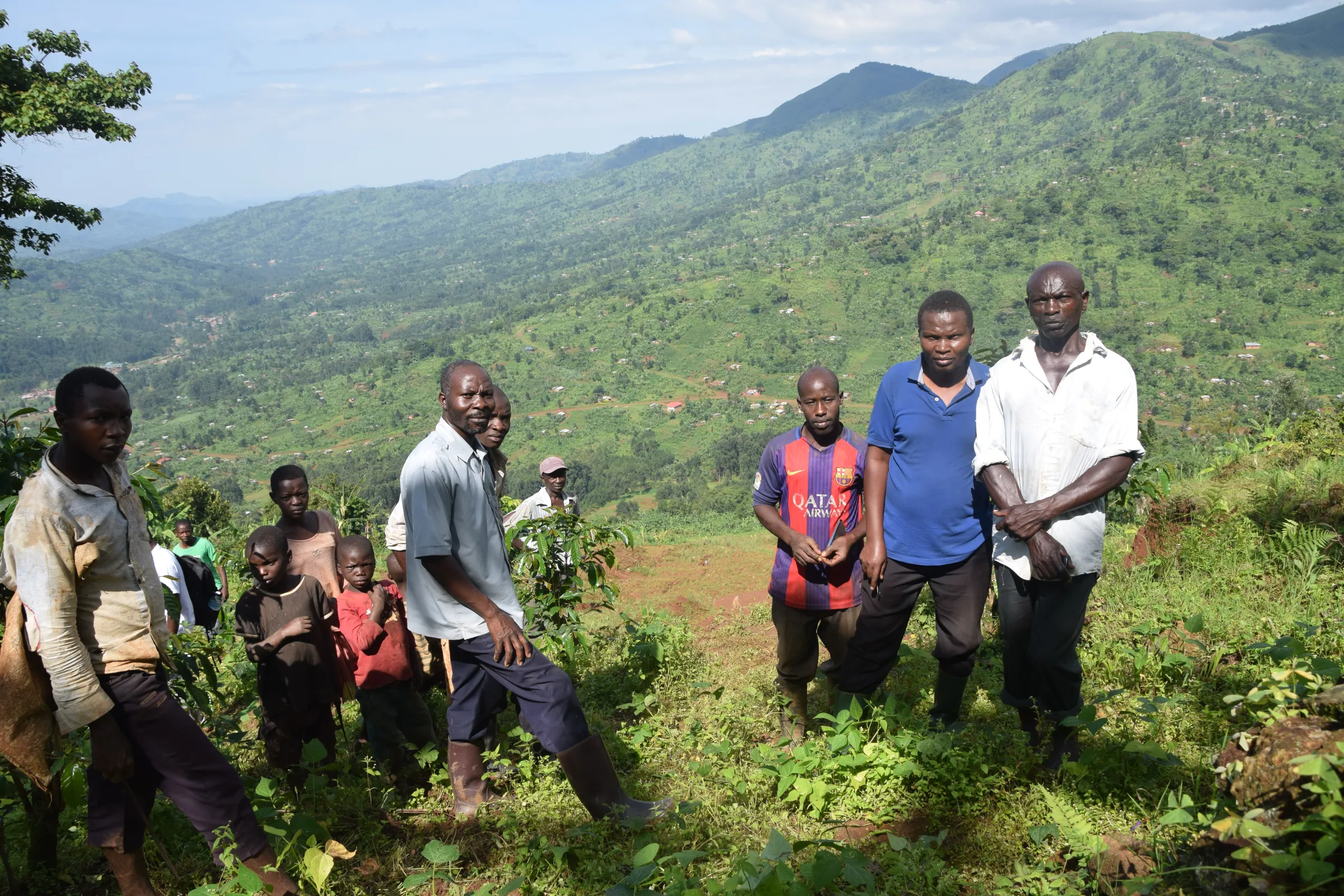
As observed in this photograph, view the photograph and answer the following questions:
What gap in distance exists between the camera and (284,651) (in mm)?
3146

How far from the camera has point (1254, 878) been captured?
1.53 m

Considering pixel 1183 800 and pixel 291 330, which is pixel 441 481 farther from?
pixel 291 330

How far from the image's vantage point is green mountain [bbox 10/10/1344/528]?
40281mm

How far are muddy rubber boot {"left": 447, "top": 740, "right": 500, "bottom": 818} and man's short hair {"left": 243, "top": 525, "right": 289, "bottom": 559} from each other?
3.60 feet

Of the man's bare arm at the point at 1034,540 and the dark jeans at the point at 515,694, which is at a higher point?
the man's bare arm at the point at 1034,540

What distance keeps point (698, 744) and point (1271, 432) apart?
5210 millimetres

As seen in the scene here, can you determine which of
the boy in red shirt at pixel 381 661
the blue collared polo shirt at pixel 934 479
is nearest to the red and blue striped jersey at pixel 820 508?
the blue collared polo shirt at pixel 934 479

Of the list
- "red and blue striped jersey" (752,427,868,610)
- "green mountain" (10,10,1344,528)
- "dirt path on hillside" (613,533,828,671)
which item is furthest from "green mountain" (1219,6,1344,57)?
"red and blue striped jersey" (752,427,868,610)

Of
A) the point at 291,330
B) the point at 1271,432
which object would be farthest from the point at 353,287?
the point at 1271,432

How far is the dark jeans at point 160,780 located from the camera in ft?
7.08

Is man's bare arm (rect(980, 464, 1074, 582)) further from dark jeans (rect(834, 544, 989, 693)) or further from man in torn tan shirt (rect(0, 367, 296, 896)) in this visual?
man in torn tan shirt (rect(0, 367, 296, 896))

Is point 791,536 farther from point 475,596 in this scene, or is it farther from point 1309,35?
point 1309,35

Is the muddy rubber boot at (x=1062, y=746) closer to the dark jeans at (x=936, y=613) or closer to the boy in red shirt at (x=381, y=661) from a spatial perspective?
the dark jeans at (x=936, y=613)

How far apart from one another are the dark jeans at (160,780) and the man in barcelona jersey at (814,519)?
1.88 meters
